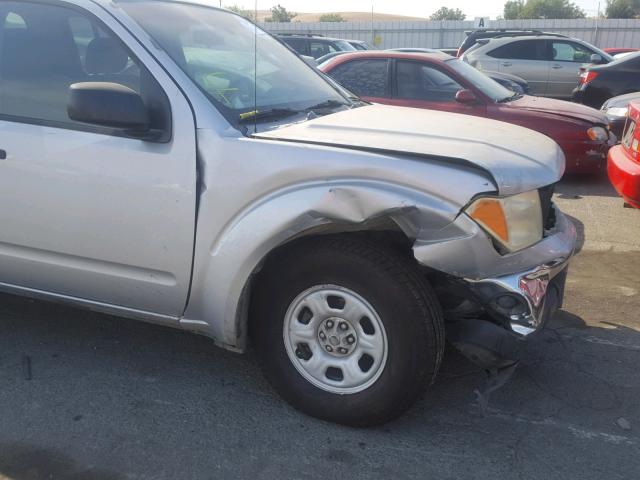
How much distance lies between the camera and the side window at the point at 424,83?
8.02 meters

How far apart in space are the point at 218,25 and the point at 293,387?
2075mm

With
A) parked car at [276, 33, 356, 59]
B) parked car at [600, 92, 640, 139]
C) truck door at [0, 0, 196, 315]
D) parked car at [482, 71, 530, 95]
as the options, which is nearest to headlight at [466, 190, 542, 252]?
truck door at [0, 0, 196, 315]

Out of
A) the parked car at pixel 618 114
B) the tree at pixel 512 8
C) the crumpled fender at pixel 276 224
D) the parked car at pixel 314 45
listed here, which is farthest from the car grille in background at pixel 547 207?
the tree at pixel 512 8

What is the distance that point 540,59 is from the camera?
1498cm

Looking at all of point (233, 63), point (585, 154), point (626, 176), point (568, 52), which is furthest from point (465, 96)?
point (568, 52)

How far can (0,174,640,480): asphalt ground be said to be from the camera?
284 centimetres

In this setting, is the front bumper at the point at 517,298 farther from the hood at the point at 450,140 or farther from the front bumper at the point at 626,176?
the front bumper at the point at 626,176

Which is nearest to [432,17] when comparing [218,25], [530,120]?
[530,120]

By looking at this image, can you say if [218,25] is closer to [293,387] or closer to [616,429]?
→ [293,387]

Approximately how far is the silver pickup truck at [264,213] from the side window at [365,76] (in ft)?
15.7

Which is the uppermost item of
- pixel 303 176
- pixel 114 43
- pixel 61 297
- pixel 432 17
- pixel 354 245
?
pixel 432 17

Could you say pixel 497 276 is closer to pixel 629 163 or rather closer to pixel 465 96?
pixel 629 163

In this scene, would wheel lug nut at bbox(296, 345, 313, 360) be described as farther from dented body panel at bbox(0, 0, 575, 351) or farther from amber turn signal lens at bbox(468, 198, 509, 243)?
amber turn signal lens at bbox(468, 198, 509, 243)

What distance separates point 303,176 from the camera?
9.45ft
